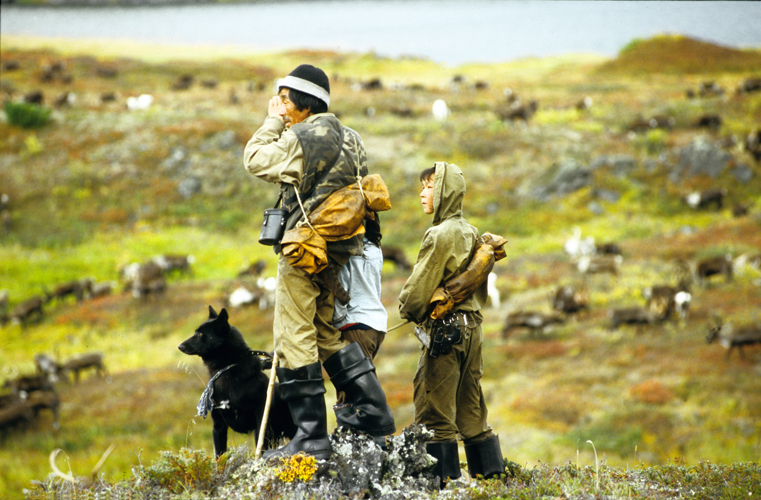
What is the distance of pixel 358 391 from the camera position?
448cm

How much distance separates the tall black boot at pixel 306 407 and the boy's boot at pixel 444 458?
3.20 ft

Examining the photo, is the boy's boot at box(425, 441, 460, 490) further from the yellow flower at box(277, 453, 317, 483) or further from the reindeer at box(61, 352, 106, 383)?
the reindeer at box(61, 352, 106, 383)

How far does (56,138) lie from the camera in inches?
1484

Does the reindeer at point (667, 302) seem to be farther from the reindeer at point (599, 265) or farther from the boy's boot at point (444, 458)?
the boy's boot at point (444, 458)

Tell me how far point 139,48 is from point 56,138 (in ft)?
50.2

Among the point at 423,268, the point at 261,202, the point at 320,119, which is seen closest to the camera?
the point at 320,119

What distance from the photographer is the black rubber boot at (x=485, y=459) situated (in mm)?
5105

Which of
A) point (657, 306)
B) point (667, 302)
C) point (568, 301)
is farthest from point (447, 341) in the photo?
point (657, 306)

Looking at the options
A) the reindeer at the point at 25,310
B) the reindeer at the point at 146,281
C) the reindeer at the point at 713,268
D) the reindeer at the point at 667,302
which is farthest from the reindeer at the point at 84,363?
the reindeer at the point at 713,268

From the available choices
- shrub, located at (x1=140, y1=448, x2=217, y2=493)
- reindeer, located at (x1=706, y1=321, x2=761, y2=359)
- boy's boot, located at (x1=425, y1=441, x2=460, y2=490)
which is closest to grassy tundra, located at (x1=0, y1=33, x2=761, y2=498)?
reindeer, located at (x1=706, y1=321, x2=761, y2=359)

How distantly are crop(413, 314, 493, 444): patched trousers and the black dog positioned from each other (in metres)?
1.18

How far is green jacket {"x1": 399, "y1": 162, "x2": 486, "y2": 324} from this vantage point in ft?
16.1

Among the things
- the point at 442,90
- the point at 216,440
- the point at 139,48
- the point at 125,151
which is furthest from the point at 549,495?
the point at 139,48

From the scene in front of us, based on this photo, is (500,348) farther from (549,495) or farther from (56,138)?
(56,138)
